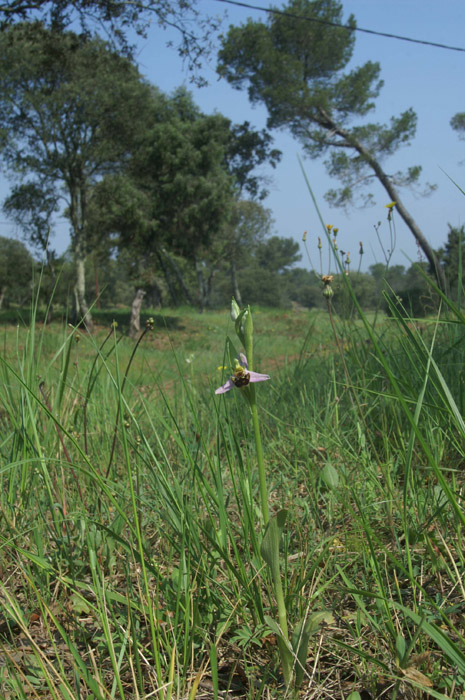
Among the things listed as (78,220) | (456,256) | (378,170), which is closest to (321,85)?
(378,170)

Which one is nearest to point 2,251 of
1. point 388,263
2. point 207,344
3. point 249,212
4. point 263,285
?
point 249,212

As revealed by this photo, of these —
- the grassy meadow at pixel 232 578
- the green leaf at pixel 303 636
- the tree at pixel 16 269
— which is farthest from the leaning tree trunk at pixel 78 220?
the tree at pixel 16 269

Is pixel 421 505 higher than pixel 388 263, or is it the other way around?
pixel 388 263

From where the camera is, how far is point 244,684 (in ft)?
2.71

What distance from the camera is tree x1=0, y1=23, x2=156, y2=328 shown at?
39.7ft

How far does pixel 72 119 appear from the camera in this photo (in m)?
12.8

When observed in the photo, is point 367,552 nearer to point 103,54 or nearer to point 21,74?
point 103,54

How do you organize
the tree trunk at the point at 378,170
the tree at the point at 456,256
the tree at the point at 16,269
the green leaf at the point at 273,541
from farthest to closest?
the tree at the point at 16,269
the tree trunk at the point at 378,170
the tree at the point at 456,256
the green leaf at the point at 273,541

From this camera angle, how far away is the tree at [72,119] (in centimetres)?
1209

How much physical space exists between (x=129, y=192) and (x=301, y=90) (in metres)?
7.32

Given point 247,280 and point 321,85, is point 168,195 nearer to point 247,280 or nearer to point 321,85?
point 321,85

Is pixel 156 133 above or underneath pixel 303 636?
above

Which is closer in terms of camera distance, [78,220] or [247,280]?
[78,220]

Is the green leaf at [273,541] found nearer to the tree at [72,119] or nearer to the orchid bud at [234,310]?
the orchid bud at [234,310]
